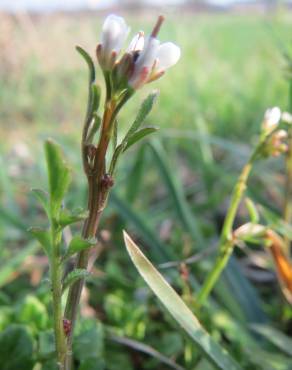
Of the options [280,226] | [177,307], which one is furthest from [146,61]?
[280,226]

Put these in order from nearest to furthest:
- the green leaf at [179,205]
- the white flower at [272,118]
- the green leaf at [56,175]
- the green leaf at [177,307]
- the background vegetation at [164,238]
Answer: the green leaf at [56,175]
the green leaf at [177,307]
the white flower at [272,118]
the background vegetation at [164,238]
the green leaf at [179,205]

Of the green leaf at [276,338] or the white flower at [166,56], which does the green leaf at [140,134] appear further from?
the green leaf at [276,338]

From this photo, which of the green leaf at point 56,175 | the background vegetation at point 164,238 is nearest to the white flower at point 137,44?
the green leaf at point 56,175

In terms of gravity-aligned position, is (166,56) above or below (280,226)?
above

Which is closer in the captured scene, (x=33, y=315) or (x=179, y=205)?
(x=33, y=315)

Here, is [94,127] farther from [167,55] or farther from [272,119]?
[272,119]

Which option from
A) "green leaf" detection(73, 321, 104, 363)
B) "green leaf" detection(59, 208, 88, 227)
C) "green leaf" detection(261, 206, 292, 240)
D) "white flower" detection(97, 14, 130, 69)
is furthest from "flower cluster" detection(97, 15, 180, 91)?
"green leaf" detection(261, 206, 292, 240)
